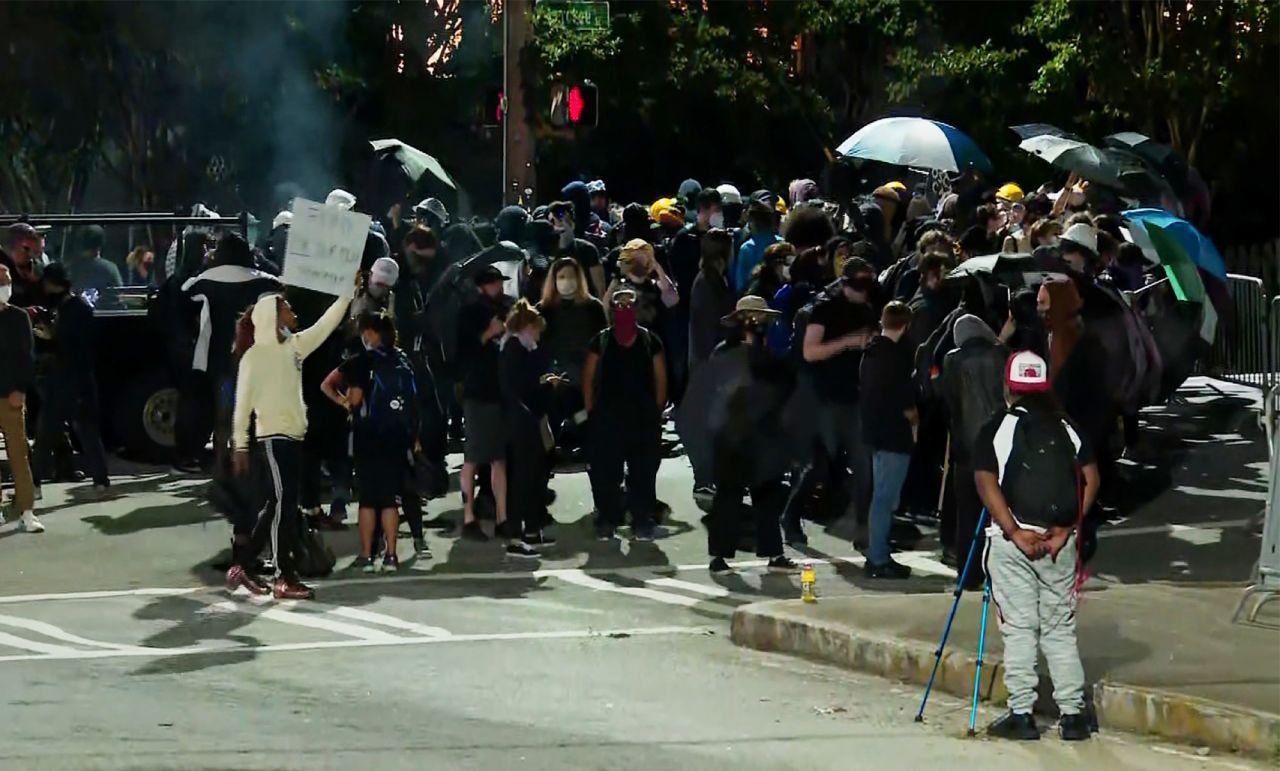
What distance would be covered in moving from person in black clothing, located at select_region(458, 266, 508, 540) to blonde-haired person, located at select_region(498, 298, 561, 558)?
0.20ft

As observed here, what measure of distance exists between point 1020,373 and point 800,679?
211 centimetres

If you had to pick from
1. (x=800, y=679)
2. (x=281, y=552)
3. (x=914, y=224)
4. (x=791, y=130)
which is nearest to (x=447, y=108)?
(x=791, y=130)

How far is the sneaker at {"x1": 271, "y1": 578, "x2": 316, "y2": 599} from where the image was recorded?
13219mm

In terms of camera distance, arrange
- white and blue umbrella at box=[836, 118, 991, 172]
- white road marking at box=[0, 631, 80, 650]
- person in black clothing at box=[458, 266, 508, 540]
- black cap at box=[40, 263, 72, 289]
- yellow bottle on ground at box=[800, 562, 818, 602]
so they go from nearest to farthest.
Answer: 1. white road marking at box=[0, 631, 80, 650]
2. yellow bottle on ground at box=[800, 562, 818, 602]
3. person in black clothing at box=[458, 266, 508, 540]
4. black cap at box=[40, 263, 72, 289]
5. white and blue umbrella at box=[836, 118, 991, 172]

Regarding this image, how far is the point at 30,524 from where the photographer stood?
51.1 feet

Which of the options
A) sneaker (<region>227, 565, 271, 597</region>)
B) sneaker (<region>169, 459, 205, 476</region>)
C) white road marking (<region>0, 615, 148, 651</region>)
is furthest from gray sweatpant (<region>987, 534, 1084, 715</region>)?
sneaker (<region>169, 459, 205, 476</region>)

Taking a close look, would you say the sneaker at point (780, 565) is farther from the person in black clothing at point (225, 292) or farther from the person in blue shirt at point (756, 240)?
the person in blue shirt at point (756, 240)

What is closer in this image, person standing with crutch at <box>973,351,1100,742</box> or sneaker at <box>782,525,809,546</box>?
person standing with crutch at <box>973,351,1100,742</box>

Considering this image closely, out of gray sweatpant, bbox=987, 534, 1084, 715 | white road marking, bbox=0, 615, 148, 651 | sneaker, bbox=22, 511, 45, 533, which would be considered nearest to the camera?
gray sweatpant, bbox=987, 534, 1084, 715

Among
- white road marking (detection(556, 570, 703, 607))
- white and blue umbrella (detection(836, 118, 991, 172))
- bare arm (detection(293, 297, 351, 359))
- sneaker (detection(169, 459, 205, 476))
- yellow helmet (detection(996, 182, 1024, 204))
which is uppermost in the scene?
white and blue umbrella (detection(836, 118, 991, 172))

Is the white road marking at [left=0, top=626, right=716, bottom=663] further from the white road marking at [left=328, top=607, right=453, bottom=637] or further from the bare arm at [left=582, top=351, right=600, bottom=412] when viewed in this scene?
the bare arm at [left=582, top=351, right=600, bottom=412]

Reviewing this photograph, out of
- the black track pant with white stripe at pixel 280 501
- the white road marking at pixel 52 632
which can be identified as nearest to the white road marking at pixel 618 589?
the black track pant with white stripe at pixel 280 501

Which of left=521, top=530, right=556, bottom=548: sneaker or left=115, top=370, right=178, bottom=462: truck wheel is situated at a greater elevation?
left=115, top=370, right=178, bottom=462: truck wheel

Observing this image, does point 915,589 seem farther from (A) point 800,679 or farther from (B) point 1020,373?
(B) point 1020,373
